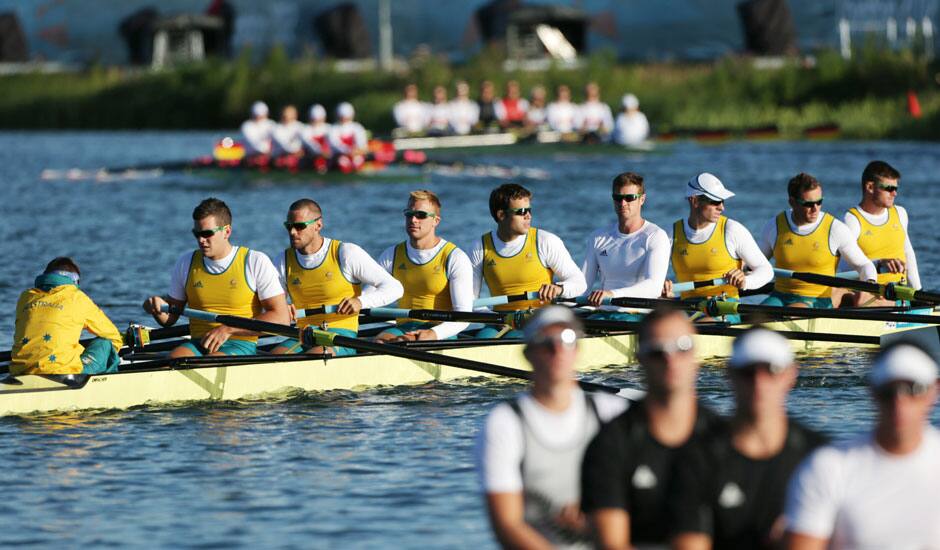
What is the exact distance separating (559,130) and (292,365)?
93.8 ft

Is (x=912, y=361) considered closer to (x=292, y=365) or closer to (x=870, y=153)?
(x=292, y=365)

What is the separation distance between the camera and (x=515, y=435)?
519 cm

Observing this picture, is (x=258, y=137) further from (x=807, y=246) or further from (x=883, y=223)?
(x=807, y=246)

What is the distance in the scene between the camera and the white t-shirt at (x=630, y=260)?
11664 millimetres

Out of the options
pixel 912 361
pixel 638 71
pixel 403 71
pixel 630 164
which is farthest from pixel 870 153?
pixel 912 361

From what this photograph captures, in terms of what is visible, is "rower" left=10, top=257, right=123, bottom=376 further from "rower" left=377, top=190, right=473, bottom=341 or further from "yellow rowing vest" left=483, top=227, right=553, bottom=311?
"yellow rowing vest" left=483, top=227, right=553, bottom=311

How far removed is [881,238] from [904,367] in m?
8.43

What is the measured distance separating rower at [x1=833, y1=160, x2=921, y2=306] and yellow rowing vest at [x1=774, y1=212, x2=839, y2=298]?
0.25 meters

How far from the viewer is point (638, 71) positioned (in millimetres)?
47594

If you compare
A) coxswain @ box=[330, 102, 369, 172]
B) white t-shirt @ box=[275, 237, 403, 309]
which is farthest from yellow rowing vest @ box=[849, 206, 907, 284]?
coxswain @ box=[330, 102, 369, 172]

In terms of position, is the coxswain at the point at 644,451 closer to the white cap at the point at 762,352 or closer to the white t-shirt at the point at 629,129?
the white cap at the point at 762,352

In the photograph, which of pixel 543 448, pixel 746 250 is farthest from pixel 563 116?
pixel 543 448

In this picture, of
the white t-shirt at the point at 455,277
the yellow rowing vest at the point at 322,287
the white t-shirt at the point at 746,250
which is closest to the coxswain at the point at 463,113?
the white t-shirt at the point at 746,250

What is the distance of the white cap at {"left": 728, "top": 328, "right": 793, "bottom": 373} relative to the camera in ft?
15.6
